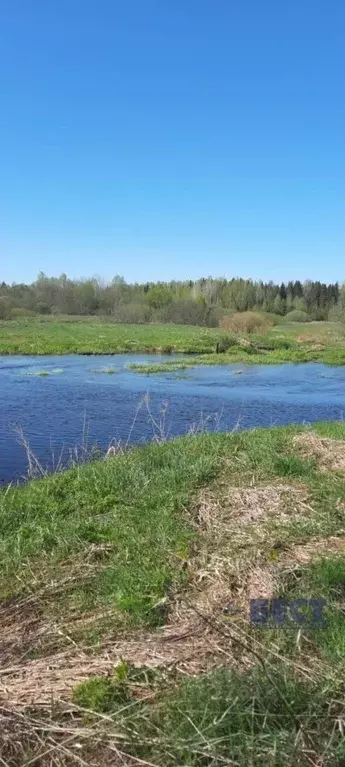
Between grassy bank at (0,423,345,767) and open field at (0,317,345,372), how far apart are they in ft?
93.0

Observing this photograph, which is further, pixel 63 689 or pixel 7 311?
pixel 7 311

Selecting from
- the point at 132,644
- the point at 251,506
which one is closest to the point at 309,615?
the point at 132,644

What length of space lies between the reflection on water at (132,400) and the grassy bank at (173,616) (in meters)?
5.00

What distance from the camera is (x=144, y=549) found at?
6.27m

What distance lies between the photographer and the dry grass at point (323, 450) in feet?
30.6

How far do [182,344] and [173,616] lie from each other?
4644 cm

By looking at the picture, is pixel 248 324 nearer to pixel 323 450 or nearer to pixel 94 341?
pixel 94 341

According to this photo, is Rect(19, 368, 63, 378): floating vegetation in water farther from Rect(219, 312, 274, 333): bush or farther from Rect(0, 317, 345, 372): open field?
Rect(219, 312, 274, 333): bush

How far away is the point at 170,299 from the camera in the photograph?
9750 centimetres

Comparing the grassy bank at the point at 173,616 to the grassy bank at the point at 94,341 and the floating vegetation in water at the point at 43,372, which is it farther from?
the grassy bank at the point at 94,341

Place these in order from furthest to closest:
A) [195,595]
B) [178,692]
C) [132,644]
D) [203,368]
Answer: [203,368]
[195,595]
[132,644]
[178,692]

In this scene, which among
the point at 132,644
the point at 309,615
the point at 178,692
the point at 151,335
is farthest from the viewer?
the point at 151,335

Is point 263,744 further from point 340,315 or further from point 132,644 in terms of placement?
point 340,315

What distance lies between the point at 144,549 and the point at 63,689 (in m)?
2.44
